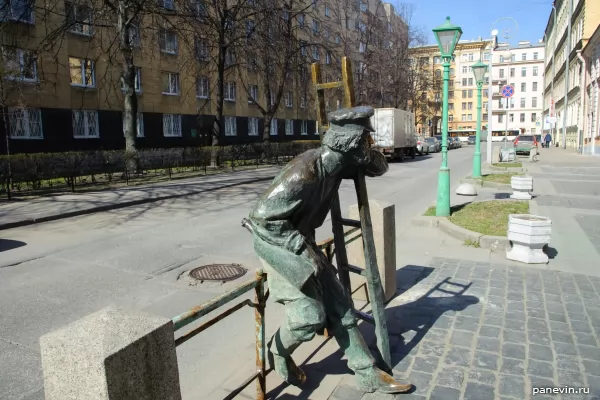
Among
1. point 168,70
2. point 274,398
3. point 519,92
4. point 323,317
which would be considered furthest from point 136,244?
point 519,92

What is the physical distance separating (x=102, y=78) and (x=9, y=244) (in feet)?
56.6

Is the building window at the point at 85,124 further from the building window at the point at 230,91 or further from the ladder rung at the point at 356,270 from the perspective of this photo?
the ladder rung at the point at 356,270

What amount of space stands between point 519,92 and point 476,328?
4280 inches

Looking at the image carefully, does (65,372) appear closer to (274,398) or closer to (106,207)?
(274,398)

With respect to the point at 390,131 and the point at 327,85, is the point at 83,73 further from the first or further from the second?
the point at 327,85

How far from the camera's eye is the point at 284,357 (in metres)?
3.21

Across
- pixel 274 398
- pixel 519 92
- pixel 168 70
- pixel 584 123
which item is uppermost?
pixel 519 92

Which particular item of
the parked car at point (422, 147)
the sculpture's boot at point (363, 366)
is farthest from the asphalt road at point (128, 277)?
the parked car at point (422, 147)

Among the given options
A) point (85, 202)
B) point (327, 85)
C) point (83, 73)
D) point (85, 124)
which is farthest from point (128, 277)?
point (83, 73)

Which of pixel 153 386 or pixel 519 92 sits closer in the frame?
pixel 153 386

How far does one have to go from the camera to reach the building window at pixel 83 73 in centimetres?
2535

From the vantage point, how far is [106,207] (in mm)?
12438

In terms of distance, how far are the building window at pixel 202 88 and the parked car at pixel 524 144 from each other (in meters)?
23.5

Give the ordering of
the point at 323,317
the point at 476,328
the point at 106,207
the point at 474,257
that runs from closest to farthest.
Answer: the point at 323,317, the point at 476,328, the point at 474,257, the point at 106,207
